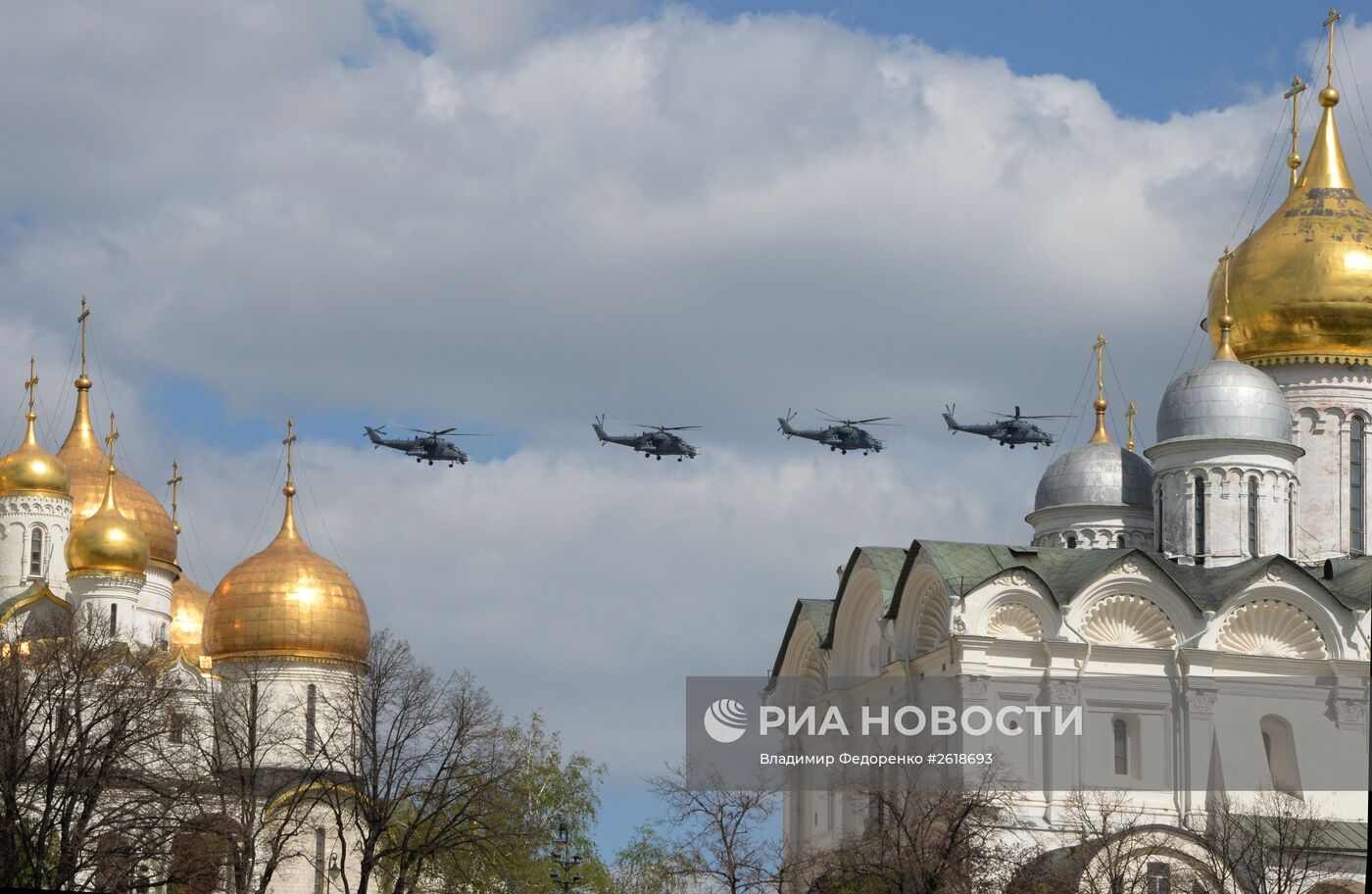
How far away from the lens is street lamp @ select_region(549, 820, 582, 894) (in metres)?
41.9

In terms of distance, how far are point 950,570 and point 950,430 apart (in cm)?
2736

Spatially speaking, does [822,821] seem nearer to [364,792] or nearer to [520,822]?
[520,822]

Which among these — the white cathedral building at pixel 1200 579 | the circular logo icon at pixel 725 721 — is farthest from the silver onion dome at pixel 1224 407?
the circular logo icon at pixel 725 721

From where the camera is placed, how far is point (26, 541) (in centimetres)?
5916

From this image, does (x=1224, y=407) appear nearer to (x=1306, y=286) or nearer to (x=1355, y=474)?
(x=1306, y=286)

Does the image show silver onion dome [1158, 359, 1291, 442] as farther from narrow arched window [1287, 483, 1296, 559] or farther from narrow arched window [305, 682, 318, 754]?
narrow arched window [305, 682, 318, 754]

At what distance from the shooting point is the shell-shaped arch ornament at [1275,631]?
4731 centimetres

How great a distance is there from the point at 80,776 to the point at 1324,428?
26.1 metres

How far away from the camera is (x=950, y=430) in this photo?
73.5 m

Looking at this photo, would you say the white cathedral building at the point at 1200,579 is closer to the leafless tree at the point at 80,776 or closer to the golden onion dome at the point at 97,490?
the leafless tree at the point at 80,776

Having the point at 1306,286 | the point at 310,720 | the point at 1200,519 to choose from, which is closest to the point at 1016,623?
the point at 1200,519

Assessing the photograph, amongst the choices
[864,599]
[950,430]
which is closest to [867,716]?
[864,599]

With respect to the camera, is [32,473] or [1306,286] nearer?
[1306,286]

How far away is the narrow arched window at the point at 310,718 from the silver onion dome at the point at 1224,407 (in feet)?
54.8
